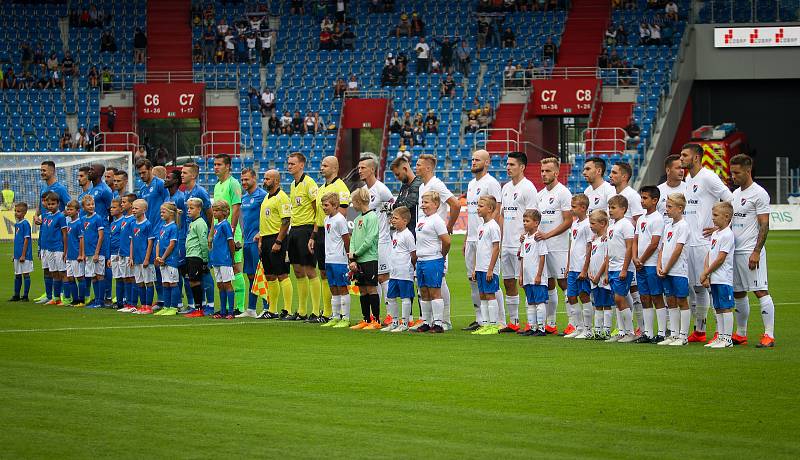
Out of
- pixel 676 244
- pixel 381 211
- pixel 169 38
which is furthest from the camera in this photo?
pixel 169 38

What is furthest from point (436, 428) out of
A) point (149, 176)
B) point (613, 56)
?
point (613, 56)

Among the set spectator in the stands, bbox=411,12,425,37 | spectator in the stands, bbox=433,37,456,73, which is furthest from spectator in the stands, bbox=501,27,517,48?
spectator in the stands, bbox=411,12,425,37

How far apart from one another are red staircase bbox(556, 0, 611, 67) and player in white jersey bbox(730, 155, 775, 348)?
35.2 metres

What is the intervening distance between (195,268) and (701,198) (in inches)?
283

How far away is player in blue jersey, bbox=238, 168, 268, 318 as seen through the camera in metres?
17.2

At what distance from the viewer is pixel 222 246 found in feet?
56.3

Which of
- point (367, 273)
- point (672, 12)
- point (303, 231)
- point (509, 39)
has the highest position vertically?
point (672, 12)

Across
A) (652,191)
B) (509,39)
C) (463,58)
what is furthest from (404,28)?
(652,191)

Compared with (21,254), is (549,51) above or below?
above

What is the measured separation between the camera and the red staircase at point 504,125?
45406 millimetres

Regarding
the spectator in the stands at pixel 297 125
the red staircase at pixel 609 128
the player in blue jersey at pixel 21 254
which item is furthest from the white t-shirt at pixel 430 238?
the spectator in the stands at pixel 297 125

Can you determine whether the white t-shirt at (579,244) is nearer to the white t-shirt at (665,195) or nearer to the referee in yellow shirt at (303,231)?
the white t-shirt at (665,195)

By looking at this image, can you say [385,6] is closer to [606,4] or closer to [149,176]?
[606,4]

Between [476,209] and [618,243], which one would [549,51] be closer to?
[476,209]
